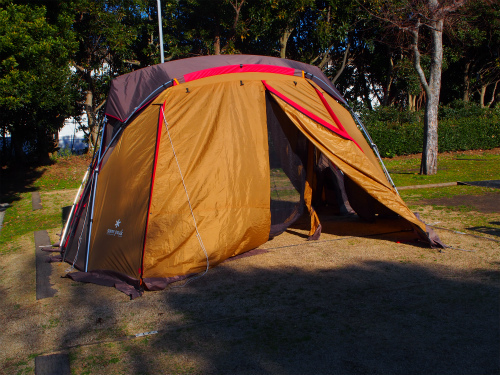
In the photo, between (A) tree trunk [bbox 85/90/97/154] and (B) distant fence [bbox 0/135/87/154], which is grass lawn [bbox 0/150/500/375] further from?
(B) distant fence [bbox 0/135/87/154]

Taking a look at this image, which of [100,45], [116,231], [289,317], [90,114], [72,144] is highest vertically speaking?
[100,45]

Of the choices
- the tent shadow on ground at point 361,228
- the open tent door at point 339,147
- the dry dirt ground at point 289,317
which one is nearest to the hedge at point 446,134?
the tent shadow on ground at point 361,228

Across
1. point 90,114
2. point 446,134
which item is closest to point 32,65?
point 90,114

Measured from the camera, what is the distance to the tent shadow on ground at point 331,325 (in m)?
3.56

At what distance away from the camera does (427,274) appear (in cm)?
538

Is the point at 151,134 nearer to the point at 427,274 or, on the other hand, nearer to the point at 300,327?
the point at 300,327

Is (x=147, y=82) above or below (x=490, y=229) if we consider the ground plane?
above

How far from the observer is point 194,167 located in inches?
232

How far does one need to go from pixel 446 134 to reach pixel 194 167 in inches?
729

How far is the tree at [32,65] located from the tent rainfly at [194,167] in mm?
5043

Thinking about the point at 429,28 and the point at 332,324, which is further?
the point at 429,28

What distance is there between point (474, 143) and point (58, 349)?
22.1 m

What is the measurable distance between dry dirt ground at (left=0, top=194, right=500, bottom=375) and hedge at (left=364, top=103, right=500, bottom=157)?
14345 mm

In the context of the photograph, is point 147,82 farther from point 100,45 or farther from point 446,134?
point 446,134
